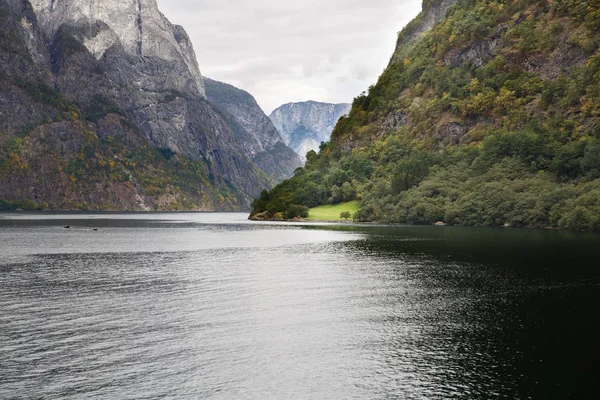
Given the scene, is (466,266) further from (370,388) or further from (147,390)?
(147,390)

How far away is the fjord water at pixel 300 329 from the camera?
30719mm

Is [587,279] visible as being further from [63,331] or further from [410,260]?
[63,331]

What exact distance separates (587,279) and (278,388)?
159 ft

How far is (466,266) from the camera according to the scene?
257 feet

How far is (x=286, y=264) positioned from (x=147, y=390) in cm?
5406

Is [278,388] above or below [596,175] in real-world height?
below

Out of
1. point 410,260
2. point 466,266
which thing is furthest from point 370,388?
point 410,260

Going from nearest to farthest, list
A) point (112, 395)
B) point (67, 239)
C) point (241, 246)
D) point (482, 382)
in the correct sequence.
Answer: point (112, 395), point (482, 382), point (241, 246), point (67, 239)

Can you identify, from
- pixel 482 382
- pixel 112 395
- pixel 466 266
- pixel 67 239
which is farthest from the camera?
pixel 67 239

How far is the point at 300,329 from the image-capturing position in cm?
4312

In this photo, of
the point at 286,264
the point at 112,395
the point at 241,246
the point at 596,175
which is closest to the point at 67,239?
the point at 241,246

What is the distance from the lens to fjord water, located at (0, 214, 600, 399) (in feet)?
101

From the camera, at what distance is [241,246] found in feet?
378

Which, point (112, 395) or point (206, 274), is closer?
point (112, 395)
